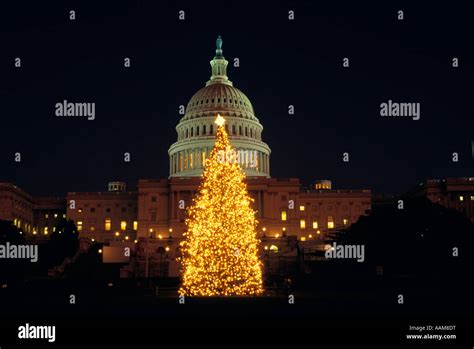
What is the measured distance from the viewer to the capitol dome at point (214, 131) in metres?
123

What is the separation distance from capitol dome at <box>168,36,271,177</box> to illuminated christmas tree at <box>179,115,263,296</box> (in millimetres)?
80588

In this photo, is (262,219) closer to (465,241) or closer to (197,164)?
(197,164)

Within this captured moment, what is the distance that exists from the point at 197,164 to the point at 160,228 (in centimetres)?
1591

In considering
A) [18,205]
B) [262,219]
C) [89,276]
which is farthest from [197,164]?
[89,276]

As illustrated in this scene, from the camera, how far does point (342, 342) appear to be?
2023 cm

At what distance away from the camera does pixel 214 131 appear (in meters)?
125

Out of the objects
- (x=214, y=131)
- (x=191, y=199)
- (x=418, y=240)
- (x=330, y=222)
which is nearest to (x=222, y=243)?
(x=418, y=240)

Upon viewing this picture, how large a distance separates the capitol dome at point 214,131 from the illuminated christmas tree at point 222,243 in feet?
264

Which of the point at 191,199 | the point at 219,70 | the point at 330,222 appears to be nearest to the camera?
the point at 191,199

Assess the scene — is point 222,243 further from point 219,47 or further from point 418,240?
point 219,47

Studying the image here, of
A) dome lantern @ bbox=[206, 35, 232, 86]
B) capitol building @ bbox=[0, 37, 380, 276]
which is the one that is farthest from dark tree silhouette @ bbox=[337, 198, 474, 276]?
Answer: dome lantern @ bbox=[206, 35, 232, 86]

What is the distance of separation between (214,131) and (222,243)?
87.8 m

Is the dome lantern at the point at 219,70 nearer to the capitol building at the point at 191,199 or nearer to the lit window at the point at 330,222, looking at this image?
the capitol building at the point at 191,199

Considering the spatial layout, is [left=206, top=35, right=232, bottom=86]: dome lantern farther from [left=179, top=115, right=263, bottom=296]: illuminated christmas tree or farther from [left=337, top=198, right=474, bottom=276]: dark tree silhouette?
[left=179, top=115, right=263, bottom=296]: illuminated christmas tree
